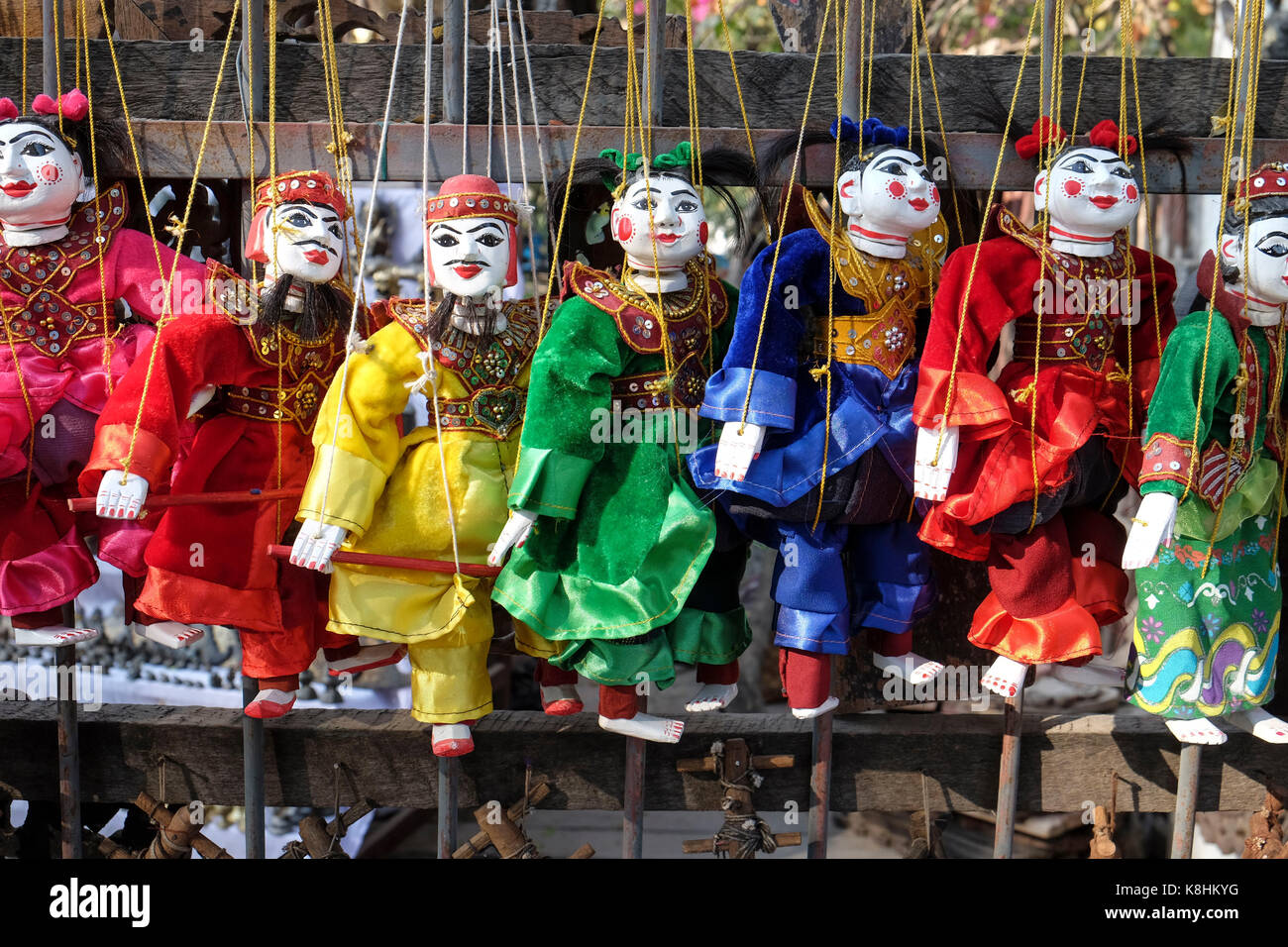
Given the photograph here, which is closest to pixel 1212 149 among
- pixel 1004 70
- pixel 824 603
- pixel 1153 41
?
pixel 1004 70

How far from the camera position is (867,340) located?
9.00 feet

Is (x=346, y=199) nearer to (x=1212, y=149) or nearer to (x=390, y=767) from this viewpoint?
(x=390, y=767)

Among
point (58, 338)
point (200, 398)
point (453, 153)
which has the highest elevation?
point (453, 153)

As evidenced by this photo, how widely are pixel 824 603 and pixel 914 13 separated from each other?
123 centimetres

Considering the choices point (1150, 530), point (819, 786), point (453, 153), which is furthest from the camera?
A: point (819, 786)

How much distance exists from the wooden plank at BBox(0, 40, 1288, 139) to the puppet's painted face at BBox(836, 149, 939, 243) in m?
0.39

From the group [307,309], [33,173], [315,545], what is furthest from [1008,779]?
[33,173]

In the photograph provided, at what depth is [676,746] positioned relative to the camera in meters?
3.17

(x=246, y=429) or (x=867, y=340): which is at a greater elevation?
(x=867, y=340)

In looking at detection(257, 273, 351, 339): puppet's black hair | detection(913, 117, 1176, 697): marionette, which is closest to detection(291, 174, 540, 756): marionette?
detection(257, 273, 351, 339): puppet's black hair

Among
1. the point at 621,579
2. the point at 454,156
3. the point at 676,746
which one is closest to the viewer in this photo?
the point at 621,579

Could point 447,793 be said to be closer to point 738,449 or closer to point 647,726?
point 647,726

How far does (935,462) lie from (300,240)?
131cm

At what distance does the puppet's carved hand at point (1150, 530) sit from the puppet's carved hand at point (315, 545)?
58.9 inches
